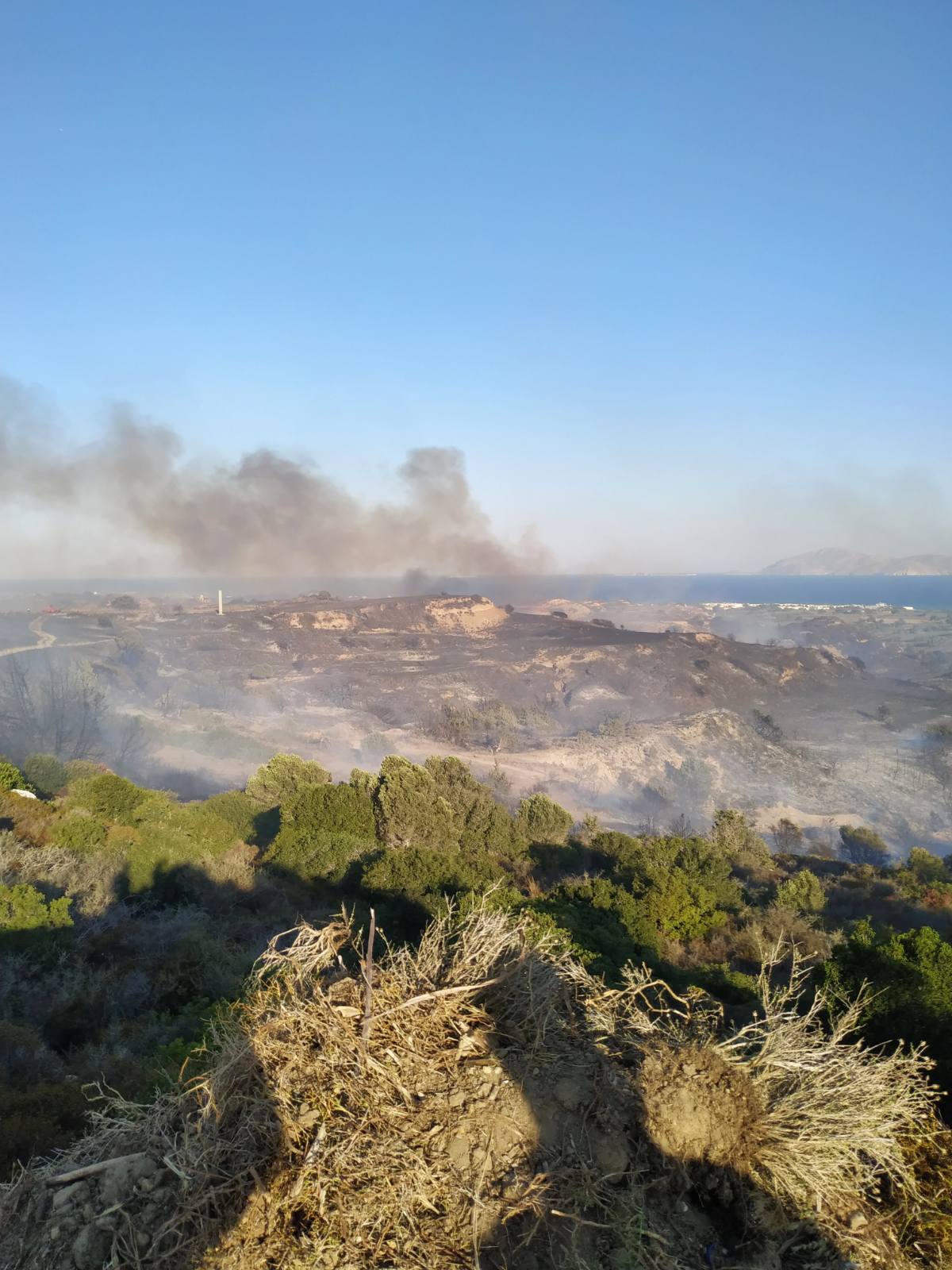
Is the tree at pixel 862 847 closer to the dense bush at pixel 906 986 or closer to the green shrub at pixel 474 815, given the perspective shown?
the green shrub at pixel 474 815

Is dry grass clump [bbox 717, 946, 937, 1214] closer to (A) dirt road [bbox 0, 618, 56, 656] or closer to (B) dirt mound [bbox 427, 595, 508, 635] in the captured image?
(A) dirt road [bbox 0, 618, 56, 656]

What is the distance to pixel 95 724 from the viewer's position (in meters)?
30.3

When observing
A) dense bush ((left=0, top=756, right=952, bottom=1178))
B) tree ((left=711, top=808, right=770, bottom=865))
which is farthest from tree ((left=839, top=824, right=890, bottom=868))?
tree ((left=711, top=808, right=770, bottom=865))

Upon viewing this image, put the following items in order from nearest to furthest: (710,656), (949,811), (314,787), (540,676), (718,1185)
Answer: (718,1185) → (314,787) → (949,811) → (540,676) → (710,656)

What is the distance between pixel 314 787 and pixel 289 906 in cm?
496

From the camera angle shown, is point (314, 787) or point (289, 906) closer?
point (289, 906)

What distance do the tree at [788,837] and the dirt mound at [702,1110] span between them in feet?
70.2

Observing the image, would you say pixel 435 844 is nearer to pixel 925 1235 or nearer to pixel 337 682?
pixel 925 1235

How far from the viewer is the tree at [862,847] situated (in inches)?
870

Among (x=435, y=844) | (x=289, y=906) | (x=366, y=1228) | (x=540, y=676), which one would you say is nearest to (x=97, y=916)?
(x=289, y=906)

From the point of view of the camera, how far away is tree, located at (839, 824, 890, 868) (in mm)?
22086

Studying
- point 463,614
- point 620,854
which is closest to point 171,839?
point 620,854

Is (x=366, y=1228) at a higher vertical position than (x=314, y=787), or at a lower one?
higher

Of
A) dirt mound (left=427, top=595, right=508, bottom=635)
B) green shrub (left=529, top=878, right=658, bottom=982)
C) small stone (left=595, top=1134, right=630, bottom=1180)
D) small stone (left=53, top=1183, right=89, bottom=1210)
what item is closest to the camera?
small stone (left=53, top=1183, right=89, bottom=1210)
